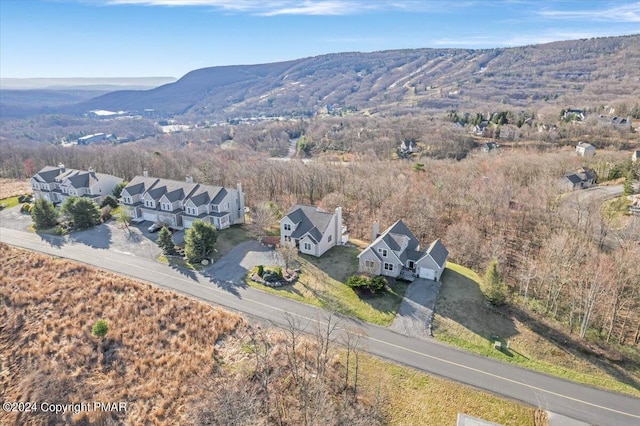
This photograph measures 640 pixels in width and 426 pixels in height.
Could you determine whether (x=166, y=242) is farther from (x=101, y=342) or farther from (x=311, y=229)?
(x=311, y=229)

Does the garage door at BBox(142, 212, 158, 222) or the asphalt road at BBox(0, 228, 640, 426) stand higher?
the garage door at BBox(142, 212, 158, 222)

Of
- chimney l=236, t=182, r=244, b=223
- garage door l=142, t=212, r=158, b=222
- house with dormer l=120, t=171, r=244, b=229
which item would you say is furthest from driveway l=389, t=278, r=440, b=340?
garage door l=142, t=212, r=158, b=222

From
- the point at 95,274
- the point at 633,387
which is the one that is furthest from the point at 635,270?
the point at 95,274

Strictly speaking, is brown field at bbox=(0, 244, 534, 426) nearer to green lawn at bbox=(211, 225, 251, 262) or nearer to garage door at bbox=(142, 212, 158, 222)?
green lawn at bbox=(211, 225, 251, 262)

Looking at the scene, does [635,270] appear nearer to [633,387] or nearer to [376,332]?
[633,387]

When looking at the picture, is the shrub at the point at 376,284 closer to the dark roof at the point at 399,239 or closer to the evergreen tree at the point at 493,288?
the dark roof at the point at 399,239

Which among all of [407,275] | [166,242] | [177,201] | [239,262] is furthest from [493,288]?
A: [177,201]

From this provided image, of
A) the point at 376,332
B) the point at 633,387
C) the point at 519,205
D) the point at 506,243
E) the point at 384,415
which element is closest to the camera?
the point at 384,415

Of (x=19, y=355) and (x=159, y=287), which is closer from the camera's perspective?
(x=19, y=355)
